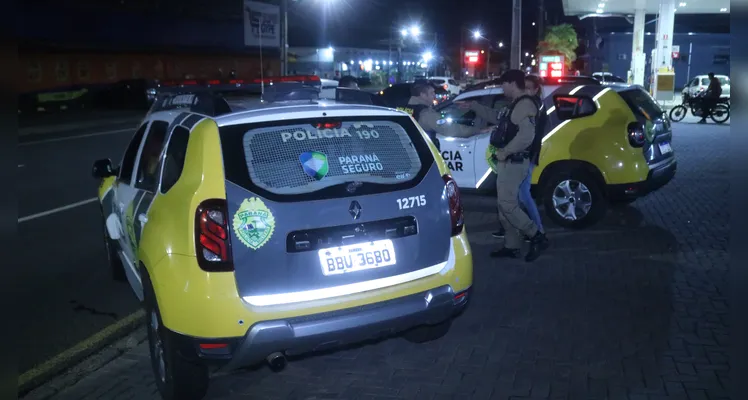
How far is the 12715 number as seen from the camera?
409 centimetres

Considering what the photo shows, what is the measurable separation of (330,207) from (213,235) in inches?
25.1

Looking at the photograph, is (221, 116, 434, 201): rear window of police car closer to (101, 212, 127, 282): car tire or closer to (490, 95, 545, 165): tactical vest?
(490, 95, 545, 165): tactical vest

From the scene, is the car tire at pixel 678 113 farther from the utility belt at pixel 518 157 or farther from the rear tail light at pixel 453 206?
the rear tail light at pixel 453 206

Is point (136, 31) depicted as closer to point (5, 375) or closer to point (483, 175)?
point (483, 175)

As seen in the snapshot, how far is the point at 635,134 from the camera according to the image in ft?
26.1

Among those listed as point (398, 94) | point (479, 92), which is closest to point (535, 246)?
point (479, 92)

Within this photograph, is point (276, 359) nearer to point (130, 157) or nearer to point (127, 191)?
point (127, 191)

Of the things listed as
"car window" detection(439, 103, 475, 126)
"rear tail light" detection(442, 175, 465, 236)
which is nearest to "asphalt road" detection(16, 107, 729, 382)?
"car window" detection(439, 103, 475, 126)

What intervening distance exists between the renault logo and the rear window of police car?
0.26ft

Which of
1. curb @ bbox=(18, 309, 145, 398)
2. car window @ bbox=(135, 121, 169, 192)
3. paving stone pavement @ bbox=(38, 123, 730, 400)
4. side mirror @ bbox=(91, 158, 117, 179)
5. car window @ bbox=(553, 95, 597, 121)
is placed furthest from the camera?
car window @ bbox=(553, 95, 597, 121)

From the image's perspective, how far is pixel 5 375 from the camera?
6.55ft

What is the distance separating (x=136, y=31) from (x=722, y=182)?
36.7 meters

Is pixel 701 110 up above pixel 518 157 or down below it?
below

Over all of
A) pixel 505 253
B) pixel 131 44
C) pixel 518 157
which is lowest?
pixel 505 253
